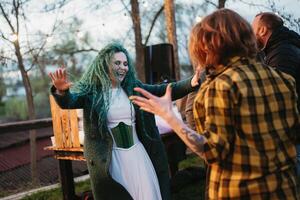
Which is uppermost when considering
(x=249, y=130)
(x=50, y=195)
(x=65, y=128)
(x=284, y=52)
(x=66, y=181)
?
(x=284, y=52)

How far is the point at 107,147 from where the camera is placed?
8.59ft

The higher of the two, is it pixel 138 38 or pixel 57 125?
pixel 138 38

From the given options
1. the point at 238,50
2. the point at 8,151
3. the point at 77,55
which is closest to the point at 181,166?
the point at 238,50

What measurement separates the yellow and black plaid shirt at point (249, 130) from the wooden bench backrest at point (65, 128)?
2.20 meters

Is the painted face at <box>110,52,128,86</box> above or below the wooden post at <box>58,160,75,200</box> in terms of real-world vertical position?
above

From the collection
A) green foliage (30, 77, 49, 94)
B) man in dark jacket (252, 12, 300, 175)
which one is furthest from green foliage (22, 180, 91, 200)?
green foliage (30, 77, 49, 94)

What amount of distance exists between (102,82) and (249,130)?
1440 millimetres

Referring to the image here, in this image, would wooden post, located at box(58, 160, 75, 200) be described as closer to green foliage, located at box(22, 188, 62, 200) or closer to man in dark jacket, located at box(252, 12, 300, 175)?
green foliage, located at box(22, 188, 62, 200)

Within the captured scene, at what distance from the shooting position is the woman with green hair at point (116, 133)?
262 cm

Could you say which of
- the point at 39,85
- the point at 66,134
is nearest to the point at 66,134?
the point at 66,134

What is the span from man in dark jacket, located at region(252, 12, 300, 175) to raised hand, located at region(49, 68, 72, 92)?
4.40 ft

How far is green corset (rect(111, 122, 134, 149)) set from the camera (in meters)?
2.63

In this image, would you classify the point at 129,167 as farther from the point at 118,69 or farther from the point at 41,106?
the point at 41,106

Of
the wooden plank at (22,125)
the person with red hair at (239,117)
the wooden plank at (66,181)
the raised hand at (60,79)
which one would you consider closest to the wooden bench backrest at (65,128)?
the wooden plank at (66,181)
